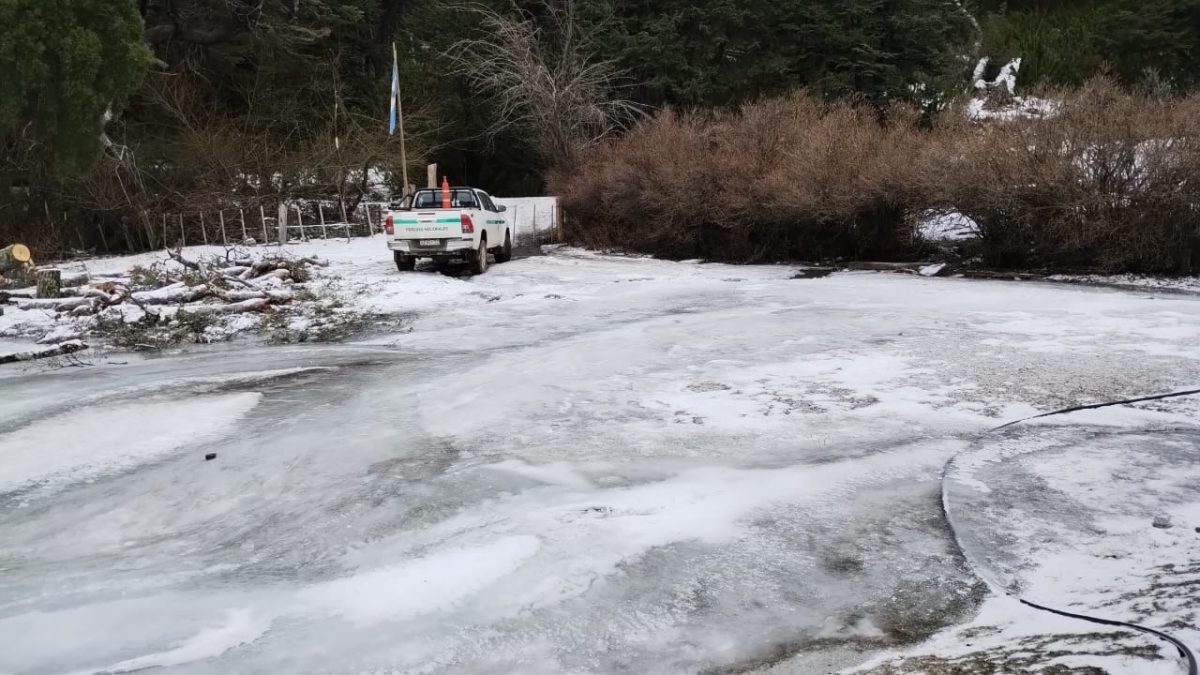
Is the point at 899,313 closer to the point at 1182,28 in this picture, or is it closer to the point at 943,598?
the point at 943,598

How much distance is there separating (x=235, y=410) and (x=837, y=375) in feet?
21.0

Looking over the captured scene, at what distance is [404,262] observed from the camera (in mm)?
20297

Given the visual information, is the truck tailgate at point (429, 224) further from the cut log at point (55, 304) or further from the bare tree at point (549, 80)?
the bare tree at point (549, 80)

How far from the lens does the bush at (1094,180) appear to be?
15.6 metres

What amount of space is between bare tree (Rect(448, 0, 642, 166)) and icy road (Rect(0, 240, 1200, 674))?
843 inches

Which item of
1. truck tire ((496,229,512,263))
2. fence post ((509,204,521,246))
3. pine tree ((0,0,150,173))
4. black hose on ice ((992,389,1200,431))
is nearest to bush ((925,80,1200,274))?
black hose on ice ((992,389,1200,431))

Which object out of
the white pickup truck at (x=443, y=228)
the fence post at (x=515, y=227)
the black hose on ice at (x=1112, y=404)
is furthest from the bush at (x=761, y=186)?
the black hose on ice at (x=1112, y=404)

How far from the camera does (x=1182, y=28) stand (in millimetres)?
33344

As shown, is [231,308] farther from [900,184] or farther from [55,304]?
[900,184]

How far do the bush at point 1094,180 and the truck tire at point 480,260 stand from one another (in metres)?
9.79

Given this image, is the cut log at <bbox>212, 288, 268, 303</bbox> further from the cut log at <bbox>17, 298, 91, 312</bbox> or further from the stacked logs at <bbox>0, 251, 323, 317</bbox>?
the cut log at <bbox>17, 298, 91, 312</bbox>

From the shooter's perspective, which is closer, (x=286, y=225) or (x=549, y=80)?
(x=286, y=225)

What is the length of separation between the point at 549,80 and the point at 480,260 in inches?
555

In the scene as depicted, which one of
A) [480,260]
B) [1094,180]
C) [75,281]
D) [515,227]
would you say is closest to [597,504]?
[1094,180]
